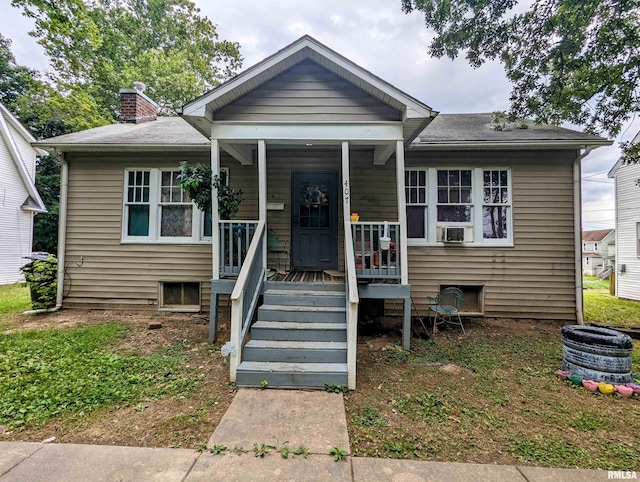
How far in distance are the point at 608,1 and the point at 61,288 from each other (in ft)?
41.0

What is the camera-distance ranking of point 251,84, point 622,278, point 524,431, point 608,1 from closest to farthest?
point 524,431, point 251,84, point 608,1, point 622,278

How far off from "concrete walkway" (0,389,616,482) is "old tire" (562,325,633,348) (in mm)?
1876

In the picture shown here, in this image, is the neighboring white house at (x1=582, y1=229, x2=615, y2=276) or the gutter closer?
the gutter

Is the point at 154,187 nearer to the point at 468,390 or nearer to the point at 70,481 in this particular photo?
the point at 70,481

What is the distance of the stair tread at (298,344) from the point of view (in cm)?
358

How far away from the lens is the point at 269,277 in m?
5.02

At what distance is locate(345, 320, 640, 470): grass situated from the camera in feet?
7.50

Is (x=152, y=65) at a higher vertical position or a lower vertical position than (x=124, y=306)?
higher

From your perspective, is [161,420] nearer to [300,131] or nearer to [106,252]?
[300,131]

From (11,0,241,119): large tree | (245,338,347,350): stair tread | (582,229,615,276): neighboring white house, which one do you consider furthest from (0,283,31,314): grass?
(582,229,615,276): neighboring white house

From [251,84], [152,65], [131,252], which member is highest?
[152,65]

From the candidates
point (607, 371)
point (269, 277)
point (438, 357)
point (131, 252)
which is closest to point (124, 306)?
point (131, 252)

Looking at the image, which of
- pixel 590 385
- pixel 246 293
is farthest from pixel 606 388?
pixel 246 293

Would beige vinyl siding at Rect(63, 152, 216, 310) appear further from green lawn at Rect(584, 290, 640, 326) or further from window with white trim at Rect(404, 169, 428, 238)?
green lawn at Rect(584, 290, 640, 326)
